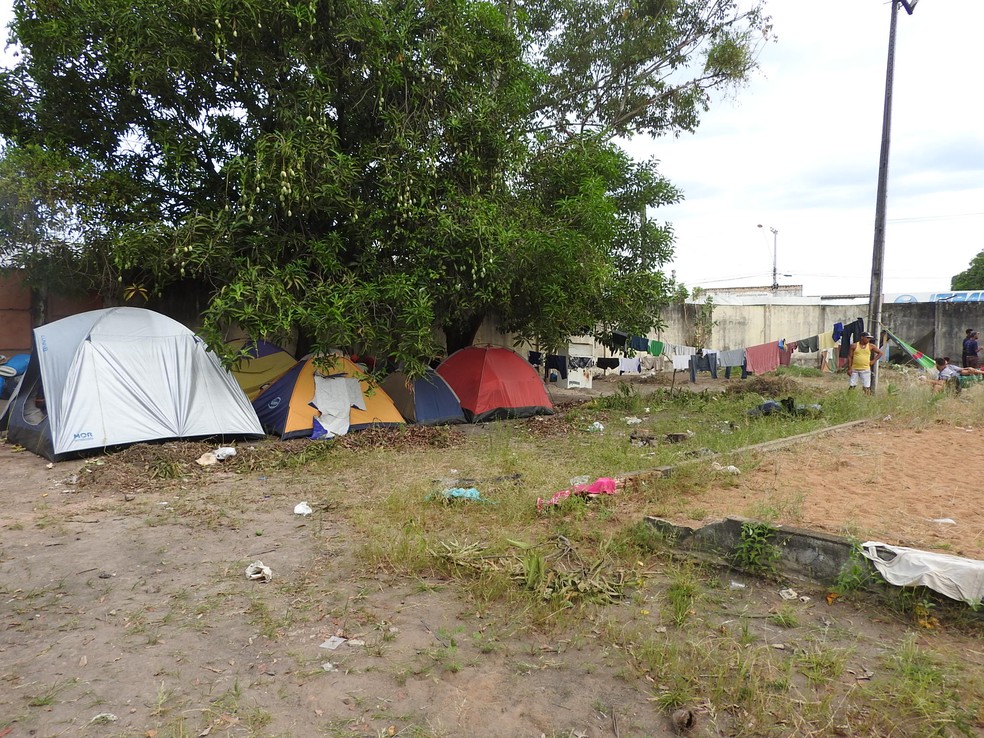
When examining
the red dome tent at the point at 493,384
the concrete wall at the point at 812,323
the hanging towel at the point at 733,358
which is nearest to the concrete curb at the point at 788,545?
the red dome tent at the point at 493,384

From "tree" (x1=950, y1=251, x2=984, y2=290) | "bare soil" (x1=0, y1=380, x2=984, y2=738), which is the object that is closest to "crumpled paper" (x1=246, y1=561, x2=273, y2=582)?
"bare soil" (x1=0, y1=380, x2=984, y2=738)

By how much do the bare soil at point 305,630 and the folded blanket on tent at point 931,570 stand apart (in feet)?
0.82

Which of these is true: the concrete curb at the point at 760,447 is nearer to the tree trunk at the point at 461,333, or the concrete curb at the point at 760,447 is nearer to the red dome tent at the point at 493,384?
the red dome tent at the point at 493,384

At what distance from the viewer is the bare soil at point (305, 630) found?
280 centimetres

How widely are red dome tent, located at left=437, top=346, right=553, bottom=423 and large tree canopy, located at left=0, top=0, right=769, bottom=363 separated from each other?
1.13 meters

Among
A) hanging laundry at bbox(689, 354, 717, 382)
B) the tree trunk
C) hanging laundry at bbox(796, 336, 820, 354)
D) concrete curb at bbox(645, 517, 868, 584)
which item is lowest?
concrete curb at bbox(645, 517, 868, 584)

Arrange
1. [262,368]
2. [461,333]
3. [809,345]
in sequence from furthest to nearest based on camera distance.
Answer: [809,345]
[461,333]
[262,368]

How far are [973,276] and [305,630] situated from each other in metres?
39.8

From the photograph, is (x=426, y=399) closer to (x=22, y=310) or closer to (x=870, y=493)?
(x=22, y=310)

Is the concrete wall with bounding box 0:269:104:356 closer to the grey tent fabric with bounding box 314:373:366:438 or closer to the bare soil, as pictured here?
the grey tent fabric with bounding box 314:373:366:438

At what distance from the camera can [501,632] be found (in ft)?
11.6

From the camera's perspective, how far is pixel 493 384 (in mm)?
11312

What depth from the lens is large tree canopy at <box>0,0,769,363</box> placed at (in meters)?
8.41

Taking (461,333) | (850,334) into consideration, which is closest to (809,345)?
(850,334)
